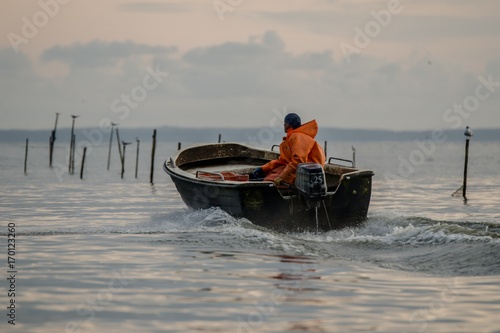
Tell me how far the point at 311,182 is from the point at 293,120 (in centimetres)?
146

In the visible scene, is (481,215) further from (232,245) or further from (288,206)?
(232,245)

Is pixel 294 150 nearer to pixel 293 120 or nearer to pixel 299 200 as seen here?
pixel 293 120

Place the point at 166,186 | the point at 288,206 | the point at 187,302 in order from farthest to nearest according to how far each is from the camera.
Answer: the point at 166,186 < the point at 288,206 < the point at 187,302

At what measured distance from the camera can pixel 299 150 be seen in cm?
1403

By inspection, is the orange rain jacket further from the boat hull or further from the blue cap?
the boat hull

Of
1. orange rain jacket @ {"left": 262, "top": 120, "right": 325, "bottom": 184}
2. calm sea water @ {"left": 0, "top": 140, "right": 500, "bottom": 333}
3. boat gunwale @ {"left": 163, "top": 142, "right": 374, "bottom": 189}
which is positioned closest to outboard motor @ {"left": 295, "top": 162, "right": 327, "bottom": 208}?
orange rain jacket @ {"left": 262, "top": 120, "right": 325, "bottom": 184}

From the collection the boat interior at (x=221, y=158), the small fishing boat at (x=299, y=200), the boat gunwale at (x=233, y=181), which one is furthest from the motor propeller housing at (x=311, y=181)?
the boat interior at (x=221, y=158)

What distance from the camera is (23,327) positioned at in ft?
25.0

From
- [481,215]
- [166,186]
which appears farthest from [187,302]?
[166,186]

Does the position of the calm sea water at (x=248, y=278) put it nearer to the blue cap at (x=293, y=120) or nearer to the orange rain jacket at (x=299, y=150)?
the orange rain jacket at (x=299, y=150)

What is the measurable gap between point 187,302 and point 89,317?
3.47 ft

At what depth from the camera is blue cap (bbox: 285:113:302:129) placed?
14.4 metres

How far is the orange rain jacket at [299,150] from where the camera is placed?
45.9 feet

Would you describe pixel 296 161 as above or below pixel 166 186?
above
